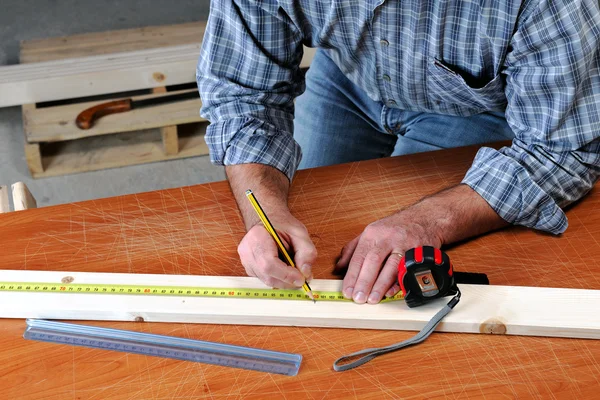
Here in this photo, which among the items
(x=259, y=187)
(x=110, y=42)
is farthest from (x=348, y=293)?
(x=110, y=42)

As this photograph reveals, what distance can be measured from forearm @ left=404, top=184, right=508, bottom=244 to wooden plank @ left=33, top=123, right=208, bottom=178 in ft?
7.32

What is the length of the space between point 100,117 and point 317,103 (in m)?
1.63

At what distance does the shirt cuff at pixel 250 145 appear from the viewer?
196 cm

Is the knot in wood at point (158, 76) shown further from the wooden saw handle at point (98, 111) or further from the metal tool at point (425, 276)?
the metal tool at point (425, 276)

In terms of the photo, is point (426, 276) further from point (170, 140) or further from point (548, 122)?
point (170, 140)

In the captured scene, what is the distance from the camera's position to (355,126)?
2521 millimetres

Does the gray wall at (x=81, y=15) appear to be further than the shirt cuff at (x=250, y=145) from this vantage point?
Yes

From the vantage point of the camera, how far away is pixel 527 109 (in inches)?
72.6

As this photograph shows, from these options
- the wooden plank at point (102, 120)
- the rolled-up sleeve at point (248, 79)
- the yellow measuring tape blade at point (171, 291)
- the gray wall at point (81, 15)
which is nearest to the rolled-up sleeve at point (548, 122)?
the yellow measuring tape blade at point (171, 291)

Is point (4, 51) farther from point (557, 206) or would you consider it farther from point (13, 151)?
point (557, 206)

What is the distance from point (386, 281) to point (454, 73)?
25.7 inches

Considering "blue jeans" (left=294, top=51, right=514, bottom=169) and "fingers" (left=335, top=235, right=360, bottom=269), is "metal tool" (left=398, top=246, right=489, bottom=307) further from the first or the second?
"blue jeans" (left=294, top=51, right=514, bottom=169)

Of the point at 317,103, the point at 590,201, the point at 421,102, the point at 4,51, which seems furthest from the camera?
the point at 4,51

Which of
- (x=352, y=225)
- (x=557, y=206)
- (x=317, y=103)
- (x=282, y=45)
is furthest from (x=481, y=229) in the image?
(x=317, y=103)
